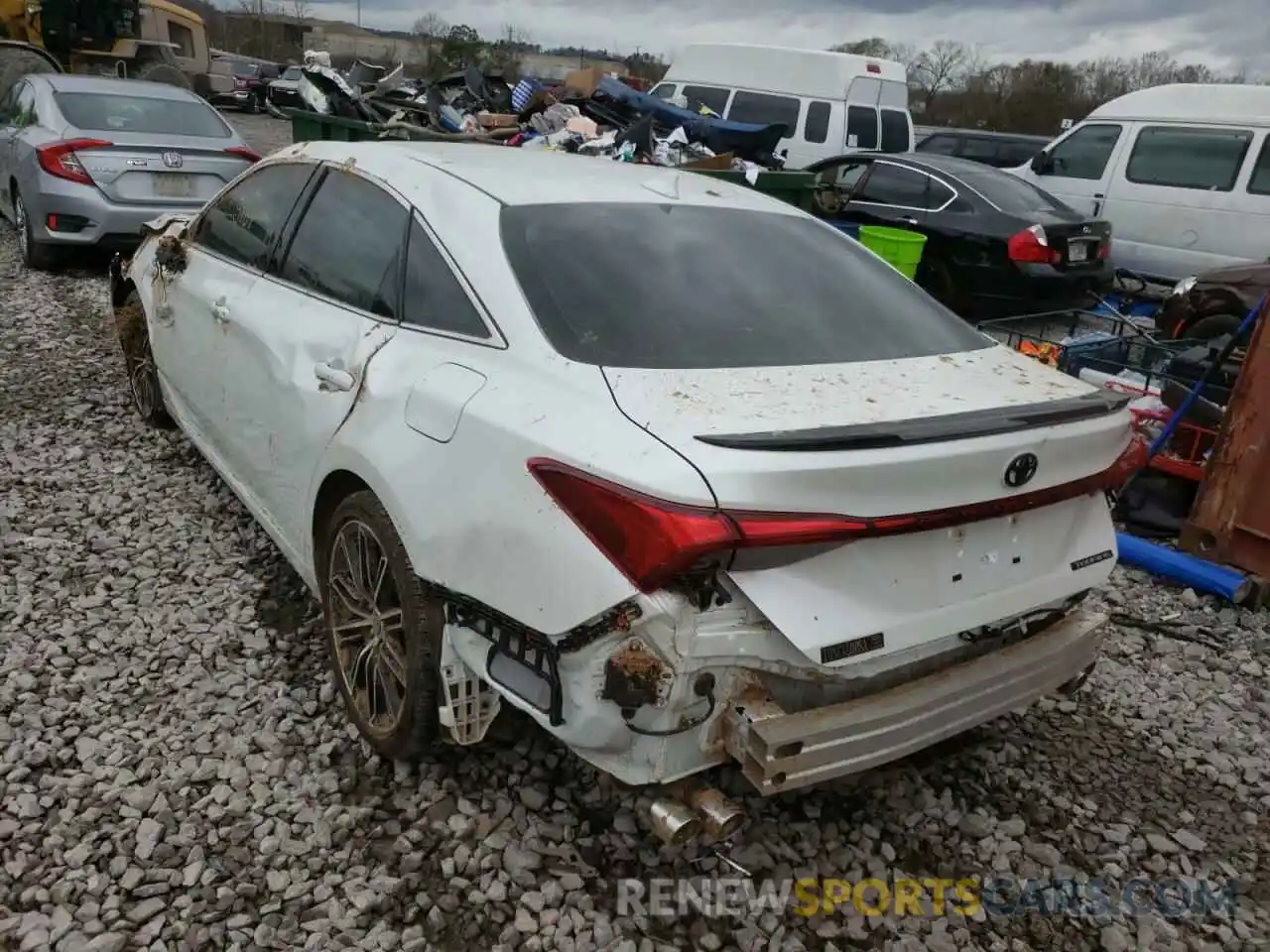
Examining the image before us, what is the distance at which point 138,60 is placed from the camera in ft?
60.3

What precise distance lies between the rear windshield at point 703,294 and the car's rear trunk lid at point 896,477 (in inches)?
5.5

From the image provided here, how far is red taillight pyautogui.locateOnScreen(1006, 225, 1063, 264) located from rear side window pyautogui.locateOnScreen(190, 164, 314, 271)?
660 cm

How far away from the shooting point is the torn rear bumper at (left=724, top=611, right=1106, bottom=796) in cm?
206

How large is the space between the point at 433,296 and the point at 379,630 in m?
0.93

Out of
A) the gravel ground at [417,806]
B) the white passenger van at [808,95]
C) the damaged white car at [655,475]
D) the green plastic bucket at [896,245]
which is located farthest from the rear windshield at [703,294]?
the white passenger van at [808,95]

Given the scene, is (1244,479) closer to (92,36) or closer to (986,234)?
(986,234)

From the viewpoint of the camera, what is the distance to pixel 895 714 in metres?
2.21

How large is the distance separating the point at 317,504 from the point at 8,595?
54.9 inches

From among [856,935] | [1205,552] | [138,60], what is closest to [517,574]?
[856,935]

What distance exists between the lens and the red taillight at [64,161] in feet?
24.6

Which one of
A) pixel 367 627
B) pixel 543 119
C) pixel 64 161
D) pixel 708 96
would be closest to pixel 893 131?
pixel 708 96

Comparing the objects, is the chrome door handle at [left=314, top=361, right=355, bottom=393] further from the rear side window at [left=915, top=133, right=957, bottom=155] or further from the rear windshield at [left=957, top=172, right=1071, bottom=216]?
the rear side window at [left=915, top=133, right=957, bottom=155]

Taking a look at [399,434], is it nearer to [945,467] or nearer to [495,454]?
[495,454]

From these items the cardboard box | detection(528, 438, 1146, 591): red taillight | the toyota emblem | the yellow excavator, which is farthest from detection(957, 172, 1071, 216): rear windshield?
the yellow excavator
